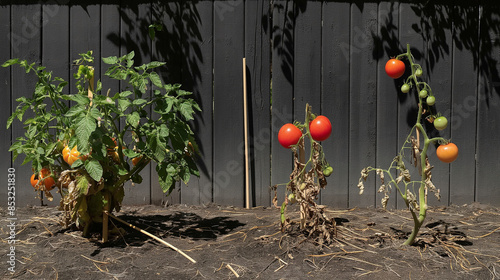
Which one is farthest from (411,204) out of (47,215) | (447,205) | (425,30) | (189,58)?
(47,215)

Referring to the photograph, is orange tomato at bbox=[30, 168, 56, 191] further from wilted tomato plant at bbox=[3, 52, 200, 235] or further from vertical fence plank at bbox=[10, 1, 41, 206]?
vertical fence plank at bbox=[10, 1, 41, 206]

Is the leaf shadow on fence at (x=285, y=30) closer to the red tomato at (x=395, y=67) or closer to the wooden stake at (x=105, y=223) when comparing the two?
the red tomato at (x=395, y=67)

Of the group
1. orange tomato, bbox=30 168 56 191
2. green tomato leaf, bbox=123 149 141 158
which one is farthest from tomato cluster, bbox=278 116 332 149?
orange tomato, bbox=30 168 56 191

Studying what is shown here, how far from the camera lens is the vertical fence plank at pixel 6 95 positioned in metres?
4.07

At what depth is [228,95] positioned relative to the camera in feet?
13.4

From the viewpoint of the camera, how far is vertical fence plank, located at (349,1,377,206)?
407cm

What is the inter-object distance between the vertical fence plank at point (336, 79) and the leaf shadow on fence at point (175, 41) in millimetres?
907

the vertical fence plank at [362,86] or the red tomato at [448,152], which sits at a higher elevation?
the vertical fence plank at [362,86]

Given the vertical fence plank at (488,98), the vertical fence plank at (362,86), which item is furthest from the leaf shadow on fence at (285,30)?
the vertical fence plank at (488,98)

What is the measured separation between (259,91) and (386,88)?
0.95m

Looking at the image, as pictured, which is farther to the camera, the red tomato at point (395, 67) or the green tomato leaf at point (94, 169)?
the red tomato at point (395, 67)

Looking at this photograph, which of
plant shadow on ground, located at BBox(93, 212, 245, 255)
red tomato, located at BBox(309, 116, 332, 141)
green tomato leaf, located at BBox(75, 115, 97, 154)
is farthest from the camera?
plant shadow on ground, located at BBox(93, 212, 245, 255)

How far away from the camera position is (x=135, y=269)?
2.81m

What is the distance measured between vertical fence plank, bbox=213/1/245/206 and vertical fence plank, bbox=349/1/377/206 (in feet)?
2.75
